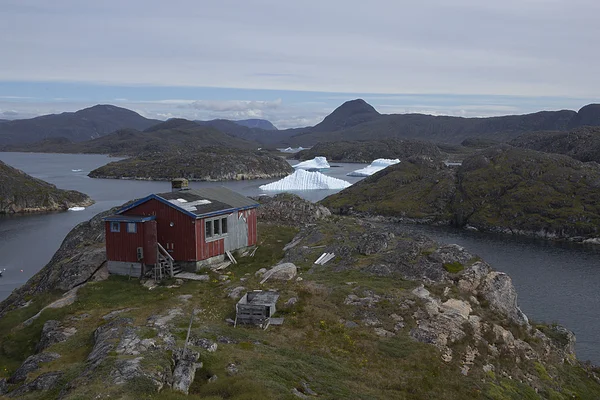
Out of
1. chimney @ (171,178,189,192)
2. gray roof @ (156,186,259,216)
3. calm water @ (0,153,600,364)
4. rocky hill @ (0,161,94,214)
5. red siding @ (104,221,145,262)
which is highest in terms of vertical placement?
chimney @ (171,178,189,192)

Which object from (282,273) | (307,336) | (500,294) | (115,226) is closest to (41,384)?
(307,336)

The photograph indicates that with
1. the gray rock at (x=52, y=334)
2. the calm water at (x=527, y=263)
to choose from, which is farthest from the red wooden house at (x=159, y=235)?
the calm water at (x=527, y=263)

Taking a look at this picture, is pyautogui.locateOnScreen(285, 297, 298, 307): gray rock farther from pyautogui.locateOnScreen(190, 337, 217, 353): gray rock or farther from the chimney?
the chimney

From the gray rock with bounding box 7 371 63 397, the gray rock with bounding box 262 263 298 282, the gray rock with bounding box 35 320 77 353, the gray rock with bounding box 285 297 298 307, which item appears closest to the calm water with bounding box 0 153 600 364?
the gray rock with bounding box 262 263 298 282

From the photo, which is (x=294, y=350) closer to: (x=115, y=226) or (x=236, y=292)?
(x=236, y=292)

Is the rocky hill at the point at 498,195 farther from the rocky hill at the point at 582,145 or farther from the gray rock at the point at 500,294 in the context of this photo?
the gray rock at the point at 500,294
